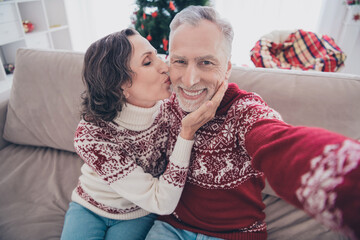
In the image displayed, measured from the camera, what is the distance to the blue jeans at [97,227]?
937mm

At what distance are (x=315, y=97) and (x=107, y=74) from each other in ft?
3.14

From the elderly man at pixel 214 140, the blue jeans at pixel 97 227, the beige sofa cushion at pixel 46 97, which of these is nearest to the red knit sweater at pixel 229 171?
the elderly man at pixel 214 140

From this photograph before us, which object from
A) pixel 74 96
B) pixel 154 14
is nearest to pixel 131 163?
pixel 74 96

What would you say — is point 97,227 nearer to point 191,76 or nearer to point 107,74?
point 107,74

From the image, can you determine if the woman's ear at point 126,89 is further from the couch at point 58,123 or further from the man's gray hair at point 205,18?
the couch at point 58,123

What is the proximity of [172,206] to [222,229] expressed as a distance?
0.71 ft

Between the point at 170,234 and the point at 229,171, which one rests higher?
the point at 229,171

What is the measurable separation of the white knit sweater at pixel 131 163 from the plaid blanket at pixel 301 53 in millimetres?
1615

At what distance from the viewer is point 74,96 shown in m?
1.40

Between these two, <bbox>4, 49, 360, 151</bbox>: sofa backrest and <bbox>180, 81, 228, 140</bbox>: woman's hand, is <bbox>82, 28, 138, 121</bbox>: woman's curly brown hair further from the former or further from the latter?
<bbox>4, 49, 360, 151</bbox>: sofa backrest

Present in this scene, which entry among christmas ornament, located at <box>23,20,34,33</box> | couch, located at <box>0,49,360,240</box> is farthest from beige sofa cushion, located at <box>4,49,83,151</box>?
christmas ornament, located at <box>23,20,34,33</box>

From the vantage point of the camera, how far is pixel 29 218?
115 cm

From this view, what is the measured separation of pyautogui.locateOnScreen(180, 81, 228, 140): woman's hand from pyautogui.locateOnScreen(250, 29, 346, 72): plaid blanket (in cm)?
158

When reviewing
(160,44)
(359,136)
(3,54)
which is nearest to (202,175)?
(359,136)
